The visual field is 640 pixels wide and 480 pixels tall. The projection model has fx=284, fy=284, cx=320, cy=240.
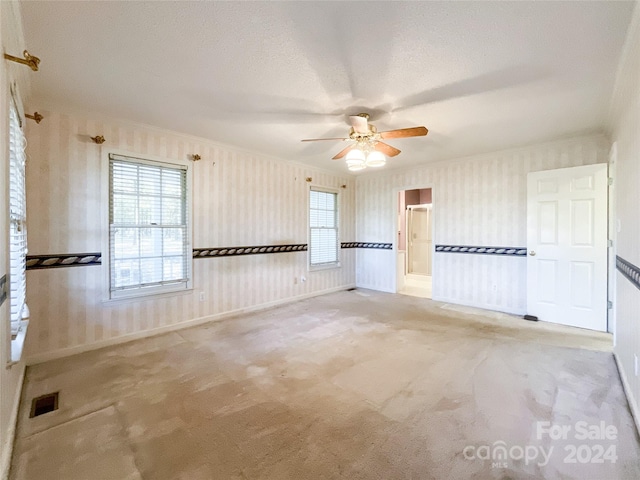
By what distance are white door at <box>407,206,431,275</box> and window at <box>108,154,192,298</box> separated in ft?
20.2

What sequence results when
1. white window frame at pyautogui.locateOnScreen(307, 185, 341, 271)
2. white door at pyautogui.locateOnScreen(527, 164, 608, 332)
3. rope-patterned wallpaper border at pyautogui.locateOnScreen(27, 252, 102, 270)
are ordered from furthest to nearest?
white window frame at pyautogui.locateOnScreen(307, 185, 341, 271) → white door at pyautogui.locateOnScreen(527, 164, 608, 332) → rope-patterned wallpaper border at pyautogui.locateOnScreen(27, 252, 102, 270)

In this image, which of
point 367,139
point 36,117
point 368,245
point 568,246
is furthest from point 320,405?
point 368,245

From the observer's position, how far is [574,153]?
12.5 feet

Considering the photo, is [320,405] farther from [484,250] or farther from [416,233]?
[416,233]

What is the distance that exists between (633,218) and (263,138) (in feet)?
11.9

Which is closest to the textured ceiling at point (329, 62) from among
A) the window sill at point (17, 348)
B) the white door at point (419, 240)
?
the window sill at point (17, 348)

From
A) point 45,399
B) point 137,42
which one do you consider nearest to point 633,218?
point 137,42

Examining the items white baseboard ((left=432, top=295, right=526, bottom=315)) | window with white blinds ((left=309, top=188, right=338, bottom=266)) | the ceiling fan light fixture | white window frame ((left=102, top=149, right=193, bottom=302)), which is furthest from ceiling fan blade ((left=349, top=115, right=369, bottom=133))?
white baseboard ((left=432, top=295, right=526, bottom=315))

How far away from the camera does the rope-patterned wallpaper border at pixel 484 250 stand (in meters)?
4.25

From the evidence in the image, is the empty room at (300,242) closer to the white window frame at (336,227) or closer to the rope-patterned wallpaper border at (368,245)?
the white window frame at (336,227)

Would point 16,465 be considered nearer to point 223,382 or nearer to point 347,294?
point 223,382

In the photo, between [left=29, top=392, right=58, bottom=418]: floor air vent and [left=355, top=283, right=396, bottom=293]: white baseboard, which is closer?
[left=29, top=392, right=58, bottom=418]: floor air vent

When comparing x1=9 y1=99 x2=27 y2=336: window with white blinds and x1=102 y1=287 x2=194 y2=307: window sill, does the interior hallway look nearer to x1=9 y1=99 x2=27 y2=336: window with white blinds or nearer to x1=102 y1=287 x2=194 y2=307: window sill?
x1=102 y1=287 x2=194 y2=307: window sill

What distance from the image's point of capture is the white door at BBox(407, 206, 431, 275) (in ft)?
26.6
